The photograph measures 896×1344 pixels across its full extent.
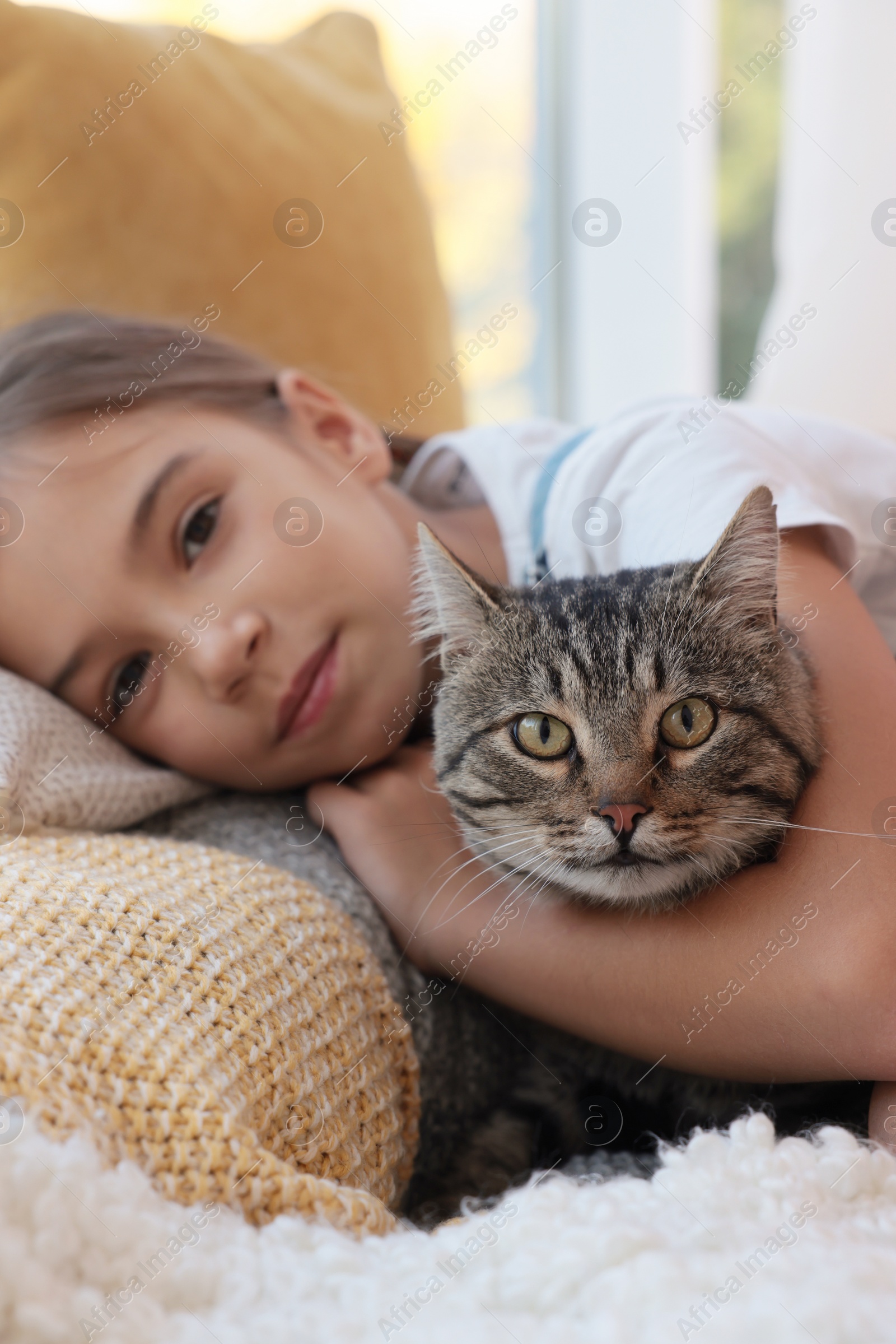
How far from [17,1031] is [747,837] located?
1.98 feet

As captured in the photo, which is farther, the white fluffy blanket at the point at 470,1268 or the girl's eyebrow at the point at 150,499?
the girl's eyebrow at the point at 150,499

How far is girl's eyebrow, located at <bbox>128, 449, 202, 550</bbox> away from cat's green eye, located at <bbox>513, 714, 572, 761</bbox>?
535 millimetres

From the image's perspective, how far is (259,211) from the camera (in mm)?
1464

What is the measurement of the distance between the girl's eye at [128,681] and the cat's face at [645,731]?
46 cm

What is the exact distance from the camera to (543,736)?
2.77ft

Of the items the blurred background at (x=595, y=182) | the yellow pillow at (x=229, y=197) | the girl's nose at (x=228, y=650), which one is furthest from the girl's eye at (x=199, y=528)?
the blurred background at (x=595, y=182)

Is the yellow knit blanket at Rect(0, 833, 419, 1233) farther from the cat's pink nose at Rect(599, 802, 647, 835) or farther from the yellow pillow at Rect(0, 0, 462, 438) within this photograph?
the yellow pillow at Rect(0, 0, 462, 438)

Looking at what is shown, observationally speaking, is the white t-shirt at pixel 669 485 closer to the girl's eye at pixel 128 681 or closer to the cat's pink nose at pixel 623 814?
the cat's pink nose at pixel 623 814

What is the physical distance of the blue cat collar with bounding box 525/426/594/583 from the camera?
1251mm

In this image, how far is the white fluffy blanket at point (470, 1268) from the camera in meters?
0.44

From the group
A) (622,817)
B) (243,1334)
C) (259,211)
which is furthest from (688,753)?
(259,211)

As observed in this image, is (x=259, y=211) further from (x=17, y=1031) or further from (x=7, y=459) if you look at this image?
(x=17, y=1031)

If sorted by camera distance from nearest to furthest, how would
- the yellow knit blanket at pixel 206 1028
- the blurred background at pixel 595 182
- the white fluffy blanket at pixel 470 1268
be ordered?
the white fluffy blanket at pixel 470 1268 → the yellow knit blanket at pixel 206 1028 → the blurred background at pixel 595 182

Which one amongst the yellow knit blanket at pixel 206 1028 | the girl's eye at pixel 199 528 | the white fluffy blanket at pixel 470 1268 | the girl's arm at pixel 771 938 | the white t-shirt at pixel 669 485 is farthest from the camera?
the girl's eye at pixel 199 528
